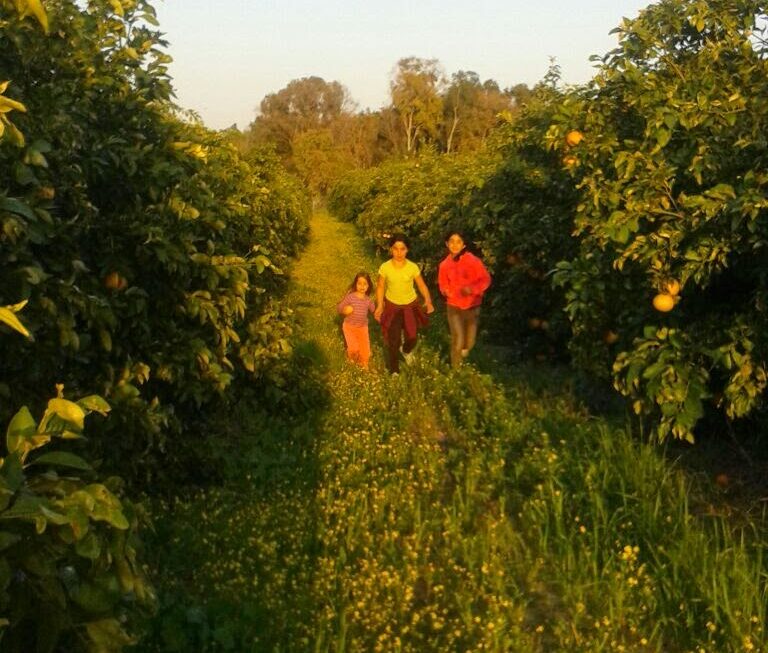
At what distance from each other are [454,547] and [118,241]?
270cm

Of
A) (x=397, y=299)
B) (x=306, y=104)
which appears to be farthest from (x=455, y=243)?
(x=306, y=104)

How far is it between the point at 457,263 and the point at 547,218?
51.1 inches

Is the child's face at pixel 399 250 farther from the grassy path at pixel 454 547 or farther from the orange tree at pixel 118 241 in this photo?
the orange tree at pixel 118 241

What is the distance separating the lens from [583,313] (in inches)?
266

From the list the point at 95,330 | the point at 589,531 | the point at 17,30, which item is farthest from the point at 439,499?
the point at 17,30

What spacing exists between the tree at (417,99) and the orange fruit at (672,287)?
73304mm

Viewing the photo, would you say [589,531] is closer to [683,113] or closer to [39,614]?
[683,113]

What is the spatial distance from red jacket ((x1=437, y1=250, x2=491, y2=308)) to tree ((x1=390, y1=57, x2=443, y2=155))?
6895 centimetres

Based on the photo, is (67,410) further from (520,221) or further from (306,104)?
(306,104)

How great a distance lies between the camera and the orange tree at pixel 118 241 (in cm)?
420

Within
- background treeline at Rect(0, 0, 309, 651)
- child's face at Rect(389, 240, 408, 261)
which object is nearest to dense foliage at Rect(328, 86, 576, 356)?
child's face at Rect(389, 240, 408, 261)

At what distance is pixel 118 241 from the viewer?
17.1 ft

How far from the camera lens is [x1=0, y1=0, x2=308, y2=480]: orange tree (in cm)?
420

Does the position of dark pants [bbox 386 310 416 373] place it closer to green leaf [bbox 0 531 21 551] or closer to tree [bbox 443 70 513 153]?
green leaf [bbox 0 531 21 551]
